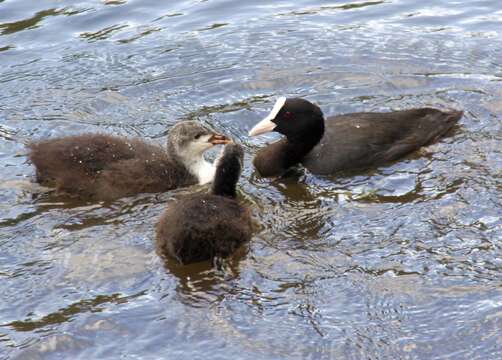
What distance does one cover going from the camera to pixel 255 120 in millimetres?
10164

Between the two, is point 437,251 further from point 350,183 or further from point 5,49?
point 5,49

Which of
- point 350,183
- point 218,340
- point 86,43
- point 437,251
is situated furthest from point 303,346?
point 86,43

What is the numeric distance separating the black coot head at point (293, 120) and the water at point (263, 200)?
1.41ft

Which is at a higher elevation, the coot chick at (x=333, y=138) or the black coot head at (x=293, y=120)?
the black coot head at (x=293, y=120)

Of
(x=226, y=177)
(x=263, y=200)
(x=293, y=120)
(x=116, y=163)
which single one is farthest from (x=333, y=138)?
(x=116, y=163)

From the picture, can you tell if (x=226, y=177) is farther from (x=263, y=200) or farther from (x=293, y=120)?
(x=293, y=120)

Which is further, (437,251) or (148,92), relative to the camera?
(148,92)

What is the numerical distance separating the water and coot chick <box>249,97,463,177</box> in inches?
6.1

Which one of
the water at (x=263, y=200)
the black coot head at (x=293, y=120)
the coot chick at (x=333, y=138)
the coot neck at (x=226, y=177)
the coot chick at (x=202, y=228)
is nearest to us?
the water at (x=263, y=200)

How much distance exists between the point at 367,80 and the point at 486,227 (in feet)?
11.7

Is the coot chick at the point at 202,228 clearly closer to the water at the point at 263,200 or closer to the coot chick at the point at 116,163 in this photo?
the water at the point at 263,200

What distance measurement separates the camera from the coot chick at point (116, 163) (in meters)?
8.53

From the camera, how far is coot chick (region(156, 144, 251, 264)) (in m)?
7.24

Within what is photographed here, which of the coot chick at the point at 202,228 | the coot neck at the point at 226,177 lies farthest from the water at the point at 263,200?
the coot neck at the point at 226,177
